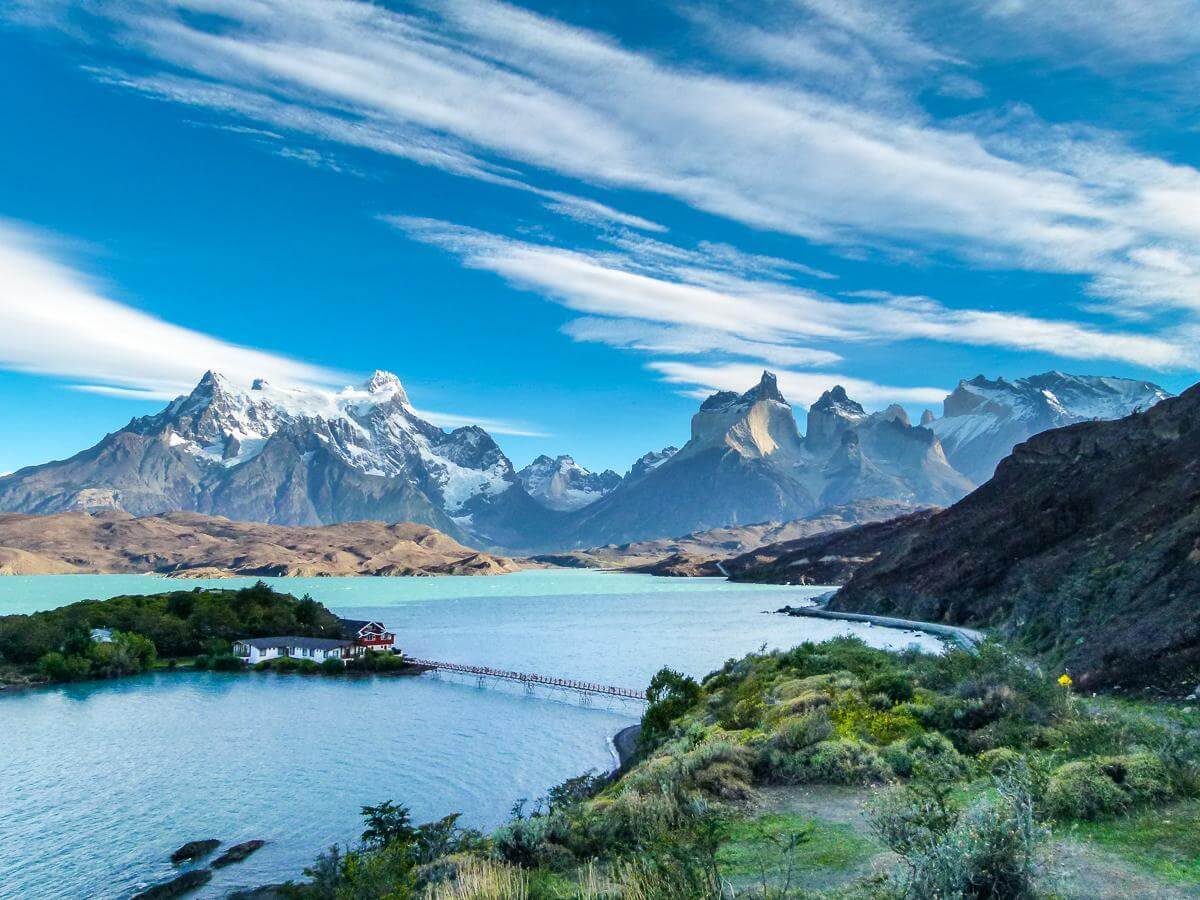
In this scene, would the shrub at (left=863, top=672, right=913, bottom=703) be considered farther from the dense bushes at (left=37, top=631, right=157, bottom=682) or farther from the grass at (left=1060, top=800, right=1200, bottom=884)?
the dense bushes at (left=37, top=631, right=157, bottom=682)

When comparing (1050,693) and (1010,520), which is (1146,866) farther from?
(1010,520)

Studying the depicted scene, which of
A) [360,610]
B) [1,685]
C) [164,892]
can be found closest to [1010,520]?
[164,892]

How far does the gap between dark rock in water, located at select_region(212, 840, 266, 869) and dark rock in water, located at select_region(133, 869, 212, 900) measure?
939mm

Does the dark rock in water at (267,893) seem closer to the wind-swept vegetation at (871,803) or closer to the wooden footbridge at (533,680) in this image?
the wind-swept vegetation at (871,803)

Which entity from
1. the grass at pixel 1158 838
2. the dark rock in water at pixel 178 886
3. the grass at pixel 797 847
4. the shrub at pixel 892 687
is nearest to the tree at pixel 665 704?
the shrub at pixel 892 687

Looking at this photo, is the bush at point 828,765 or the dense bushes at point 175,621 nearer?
the bush at point 828,765

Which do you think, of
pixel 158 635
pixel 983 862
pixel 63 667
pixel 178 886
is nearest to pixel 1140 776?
pixel 983 862

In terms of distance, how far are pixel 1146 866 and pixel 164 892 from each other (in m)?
32.4

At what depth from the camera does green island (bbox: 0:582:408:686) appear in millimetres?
84438

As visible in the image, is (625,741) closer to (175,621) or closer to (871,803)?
(871,803)

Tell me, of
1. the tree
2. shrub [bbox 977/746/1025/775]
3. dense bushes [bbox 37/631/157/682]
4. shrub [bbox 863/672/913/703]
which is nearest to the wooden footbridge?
the tree

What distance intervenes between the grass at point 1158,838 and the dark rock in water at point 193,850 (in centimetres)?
3456

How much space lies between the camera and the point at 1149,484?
6888cm

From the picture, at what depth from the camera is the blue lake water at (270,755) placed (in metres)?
35.6
